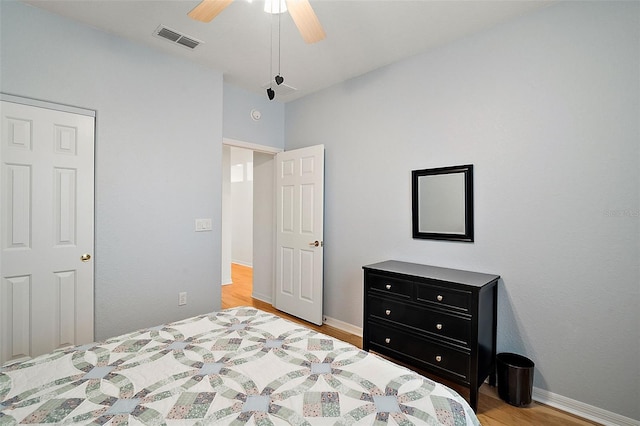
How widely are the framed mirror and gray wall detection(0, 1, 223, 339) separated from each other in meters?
2.06

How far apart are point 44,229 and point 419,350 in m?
3.00

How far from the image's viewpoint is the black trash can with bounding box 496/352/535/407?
212cm

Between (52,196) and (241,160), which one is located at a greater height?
(241,160)

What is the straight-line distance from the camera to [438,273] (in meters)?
2.46

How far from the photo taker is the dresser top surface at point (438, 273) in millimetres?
2230

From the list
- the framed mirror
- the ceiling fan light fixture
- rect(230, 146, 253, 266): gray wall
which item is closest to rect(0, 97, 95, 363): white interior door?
the ceiling fan light fixture

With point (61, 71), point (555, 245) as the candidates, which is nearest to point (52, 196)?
point (61, 71)

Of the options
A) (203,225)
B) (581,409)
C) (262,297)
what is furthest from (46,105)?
(581,409)

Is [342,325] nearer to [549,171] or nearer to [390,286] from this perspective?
[390,286]

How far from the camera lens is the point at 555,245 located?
2.16 m

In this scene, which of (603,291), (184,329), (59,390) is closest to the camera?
(59,390)

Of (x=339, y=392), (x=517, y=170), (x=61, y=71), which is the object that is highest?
(x=61, y=71)

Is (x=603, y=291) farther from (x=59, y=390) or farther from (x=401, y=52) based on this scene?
(x=59, y=390)

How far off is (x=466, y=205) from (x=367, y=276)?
103 centimetres
